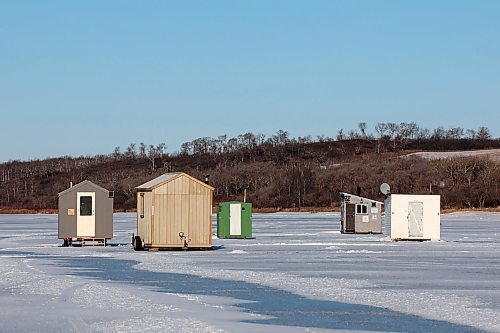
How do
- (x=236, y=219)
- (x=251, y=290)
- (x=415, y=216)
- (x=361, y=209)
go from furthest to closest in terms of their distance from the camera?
(x=361, y=209)
(x=236, y=219)
(x=415, y=216)
(x=251, y=290)

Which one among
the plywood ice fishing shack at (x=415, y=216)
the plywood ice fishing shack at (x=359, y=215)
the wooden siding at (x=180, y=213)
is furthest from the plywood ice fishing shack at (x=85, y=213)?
the plywood ice fishing shack at (x=359, y=215)

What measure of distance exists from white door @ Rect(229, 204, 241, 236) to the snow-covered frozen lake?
11.8 m

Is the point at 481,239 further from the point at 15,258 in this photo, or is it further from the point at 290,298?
the point at 290,298

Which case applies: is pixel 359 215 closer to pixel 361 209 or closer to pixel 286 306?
pixel 361 209

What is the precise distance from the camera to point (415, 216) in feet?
150

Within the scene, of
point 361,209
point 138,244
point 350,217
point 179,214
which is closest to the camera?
point 179,214

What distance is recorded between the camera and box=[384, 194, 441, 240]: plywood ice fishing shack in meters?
45.4

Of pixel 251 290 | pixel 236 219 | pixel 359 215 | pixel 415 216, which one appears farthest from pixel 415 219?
pixel 251 290

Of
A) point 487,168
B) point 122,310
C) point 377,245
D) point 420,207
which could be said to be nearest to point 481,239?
point 420,207

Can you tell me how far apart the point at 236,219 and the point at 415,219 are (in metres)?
9.43

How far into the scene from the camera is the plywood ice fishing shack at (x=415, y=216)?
45.4 m

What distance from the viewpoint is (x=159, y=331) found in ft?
48.7

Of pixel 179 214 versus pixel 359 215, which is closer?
pixel 179 214

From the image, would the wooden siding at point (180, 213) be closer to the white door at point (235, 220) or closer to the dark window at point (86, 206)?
the dark window at point (86, 206)
